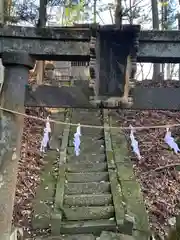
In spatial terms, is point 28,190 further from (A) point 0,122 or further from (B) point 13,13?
(B) point 13,13

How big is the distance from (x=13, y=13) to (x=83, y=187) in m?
8.76

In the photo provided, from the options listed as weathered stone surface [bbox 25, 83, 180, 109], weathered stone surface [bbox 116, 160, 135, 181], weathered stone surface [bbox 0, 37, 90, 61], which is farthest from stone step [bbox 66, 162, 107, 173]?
weathered stone surface [bbox 0, 37, 90, 61]

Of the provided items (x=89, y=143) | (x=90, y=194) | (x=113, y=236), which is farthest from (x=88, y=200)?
(x=89, y=143)

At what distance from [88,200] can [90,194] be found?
0.22 metres

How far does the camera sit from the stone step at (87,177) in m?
7.11

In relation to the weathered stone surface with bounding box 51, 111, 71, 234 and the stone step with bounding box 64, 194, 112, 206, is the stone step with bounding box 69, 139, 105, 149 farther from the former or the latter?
the stone step with bounding box 64, 194, 112, 206

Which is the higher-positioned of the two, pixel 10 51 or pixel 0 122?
pixel 10 51

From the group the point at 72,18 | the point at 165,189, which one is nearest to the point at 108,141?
the point at 165,189

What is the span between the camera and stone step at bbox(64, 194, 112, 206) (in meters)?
6.39

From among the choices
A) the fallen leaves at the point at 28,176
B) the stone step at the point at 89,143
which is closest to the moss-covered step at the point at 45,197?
the fallen leaves at the point at 28,176

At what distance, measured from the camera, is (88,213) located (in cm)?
610

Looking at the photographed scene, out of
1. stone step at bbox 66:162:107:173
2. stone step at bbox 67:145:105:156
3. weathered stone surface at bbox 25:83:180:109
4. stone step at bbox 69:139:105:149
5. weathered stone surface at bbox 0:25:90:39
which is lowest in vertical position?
stone step at bbox 66:162:107:173

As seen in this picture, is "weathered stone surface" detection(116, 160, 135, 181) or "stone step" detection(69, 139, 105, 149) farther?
"stone step" detection(69, 139, 105, 149)

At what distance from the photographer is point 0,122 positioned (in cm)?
412
